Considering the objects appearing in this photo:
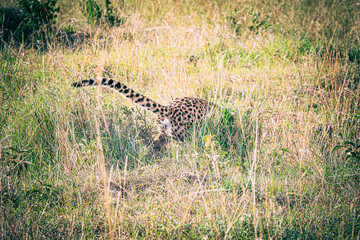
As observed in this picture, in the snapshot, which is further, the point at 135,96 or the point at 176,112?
the point at 176,112

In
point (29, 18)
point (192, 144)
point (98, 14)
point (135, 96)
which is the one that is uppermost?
point (98, 14)

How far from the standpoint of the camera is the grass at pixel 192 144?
2094mm

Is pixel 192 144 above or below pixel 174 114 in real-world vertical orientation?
below

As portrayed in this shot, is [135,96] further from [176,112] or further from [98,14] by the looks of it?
[98,14]

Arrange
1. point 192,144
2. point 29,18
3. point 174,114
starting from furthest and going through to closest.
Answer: point 29,18 < point 174,114 < point 192,144

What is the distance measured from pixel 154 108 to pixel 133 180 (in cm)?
85

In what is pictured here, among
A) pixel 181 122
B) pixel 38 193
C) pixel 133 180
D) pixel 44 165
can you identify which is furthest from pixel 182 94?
pixel 38 193

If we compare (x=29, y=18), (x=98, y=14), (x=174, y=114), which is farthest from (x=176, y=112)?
(x=29, y=18)

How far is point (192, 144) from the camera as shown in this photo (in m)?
2.94

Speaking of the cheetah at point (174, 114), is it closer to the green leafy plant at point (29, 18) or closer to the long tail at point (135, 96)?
the long tail at point (135, 96)

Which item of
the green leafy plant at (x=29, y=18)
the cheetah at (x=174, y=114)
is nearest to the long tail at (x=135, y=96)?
the cheetah at (x=174, y=114)

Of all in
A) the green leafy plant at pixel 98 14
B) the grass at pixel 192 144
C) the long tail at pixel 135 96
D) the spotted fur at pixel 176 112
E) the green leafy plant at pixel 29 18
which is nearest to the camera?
the grass at pixel 192 144

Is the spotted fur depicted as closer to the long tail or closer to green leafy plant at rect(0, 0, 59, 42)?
the long tail

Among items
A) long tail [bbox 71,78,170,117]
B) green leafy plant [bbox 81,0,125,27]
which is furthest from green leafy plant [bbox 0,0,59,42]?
long tail [bbox 71,78,170,117]
